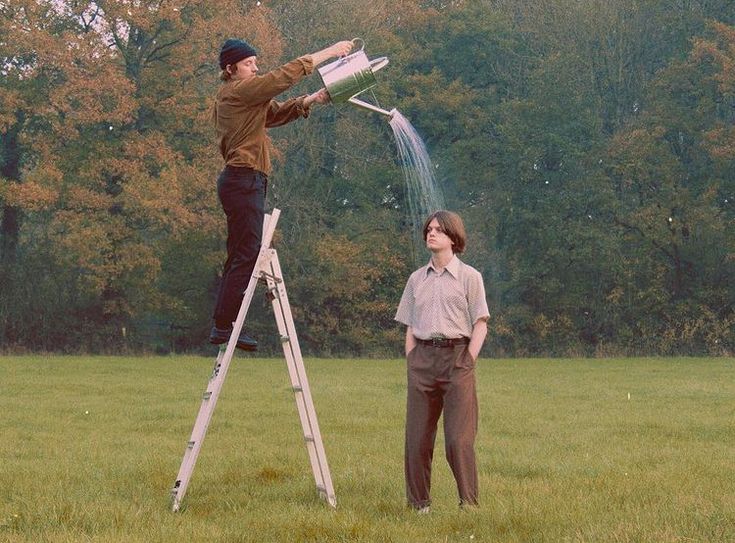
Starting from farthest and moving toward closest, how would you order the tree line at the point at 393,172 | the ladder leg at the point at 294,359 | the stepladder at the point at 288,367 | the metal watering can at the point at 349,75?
the tree line at the point at 393,172
the ladder leg at the point at 294,359
the stepladder at the point at 288,367
the metal watering can at the point at 349,75

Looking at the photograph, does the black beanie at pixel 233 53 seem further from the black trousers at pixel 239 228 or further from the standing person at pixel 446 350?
the standing person at pixel 446 350

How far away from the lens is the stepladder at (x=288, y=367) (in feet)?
26.4

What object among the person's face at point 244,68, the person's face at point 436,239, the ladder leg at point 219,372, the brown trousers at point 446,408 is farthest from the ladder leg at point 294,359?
the person's face at point 244,68

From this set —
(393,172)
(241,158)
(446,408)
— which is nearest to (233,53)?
(241,158)

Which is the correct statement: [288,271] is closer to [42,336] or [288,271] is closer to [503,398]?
[42,336]

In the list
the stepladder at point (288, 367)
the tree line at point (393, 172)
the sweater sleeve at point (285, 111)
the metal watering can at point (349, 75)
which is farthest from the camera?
the tree line at point (393, 172)

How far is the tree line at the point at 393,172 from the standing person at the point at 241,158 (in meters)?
27.7

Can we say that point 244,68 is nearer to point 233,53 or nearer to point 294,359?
point 233,53

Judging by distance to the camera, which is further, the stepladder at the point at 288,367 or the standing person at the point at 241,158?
the stepladder at the point at 288,367

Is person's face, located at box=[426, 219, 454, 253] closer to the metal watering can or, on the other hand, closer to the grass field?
the metal watering can

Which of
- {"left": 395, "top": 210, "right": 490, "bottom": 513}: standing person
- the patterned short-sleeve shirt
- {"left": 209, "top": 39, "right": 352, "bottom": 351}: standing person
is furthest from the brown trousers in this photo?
{"left": 209, "top": 39, "right": 352, "bottom": 351}: standing person

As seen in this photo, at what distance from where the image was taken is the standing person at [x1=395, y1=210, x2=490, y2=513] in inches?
313

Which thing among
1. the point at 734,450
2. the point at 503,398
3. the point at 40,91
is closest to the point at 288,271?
the point at 40,91

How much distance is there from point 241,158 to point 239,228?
1.59 ft
